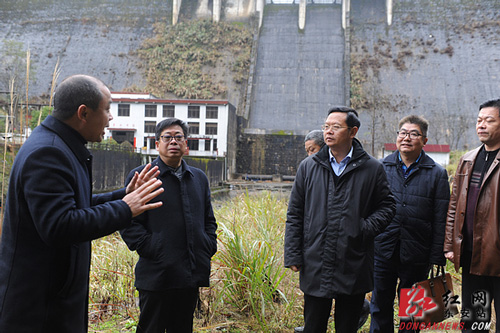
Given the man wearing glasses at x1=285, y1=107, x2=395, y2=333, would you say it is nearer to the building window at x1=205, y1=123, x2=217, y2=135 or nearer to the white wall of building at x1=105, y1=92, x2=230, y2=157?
the white wall of building at x1=105, y1=92, x2=230, y2=157

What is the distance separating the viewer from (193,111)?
25.5m

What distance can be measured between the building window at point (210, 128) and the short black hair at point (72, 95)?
23171 mm

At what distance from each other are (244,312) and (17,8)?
42797 millimetres

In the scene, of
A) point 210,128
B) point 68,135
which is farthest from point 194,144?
point 68,135

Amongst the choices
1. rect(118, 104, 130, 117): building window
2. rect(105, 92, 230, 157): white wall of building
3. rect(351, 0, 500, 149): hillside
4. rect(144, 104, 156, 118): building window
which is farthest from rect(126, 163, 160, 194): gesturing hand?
rect(118, 104, 130, 117): building window

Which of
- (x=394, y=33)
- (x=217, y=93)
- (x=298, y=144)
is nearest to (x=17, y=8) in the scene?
(x=217, y=93)

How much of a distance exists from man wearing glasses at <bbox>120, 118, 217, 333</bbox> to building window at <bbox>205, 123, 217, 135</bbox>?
2235cm

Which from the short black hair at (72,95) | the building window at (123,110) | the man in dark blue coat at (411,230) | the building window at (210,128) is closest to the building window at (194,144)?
the building window at (210,128)

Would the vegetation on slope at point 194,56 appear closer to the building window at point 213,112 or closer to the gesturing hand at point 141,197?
the building window at point 213,112

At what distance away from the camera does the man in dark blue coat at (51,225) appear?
1.56 meters

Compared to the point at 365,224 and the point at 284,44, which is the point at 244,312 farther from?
the point at 284,44

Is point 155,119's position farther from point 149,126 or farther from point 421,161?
point 421,161

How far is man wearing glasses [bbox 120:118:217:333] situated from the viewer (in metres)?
2.43

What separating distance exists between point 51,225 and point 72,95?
566mm
